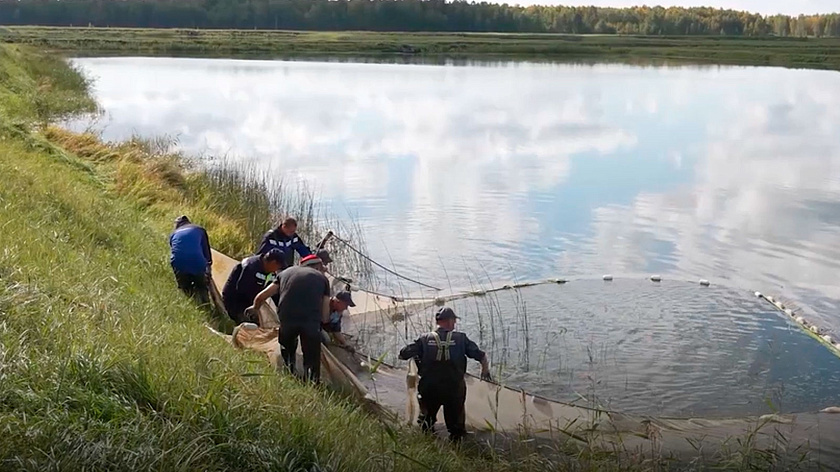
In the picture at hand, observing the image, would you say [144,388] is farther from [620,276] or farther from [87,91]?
[87,91]

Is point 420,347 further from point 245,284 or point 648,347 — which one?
point 648,347

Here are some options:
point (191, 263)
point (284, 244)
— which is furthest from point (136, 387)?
point (284, 244)

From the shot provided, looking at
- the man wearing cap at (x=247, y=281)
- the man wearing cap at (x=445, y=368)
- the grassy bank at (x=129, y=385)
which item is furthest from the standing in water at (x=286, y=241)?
the man wearing cap at (x=445, y=368)

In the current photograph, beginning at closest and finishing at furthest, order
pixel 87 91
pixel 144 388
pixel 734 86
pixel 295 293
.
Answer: pixel 144 388
pixel 295 293
pixel 87 91
pixel 734 86

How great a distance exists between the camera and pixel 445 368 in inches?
324

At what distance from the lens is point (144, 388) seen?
5.62m

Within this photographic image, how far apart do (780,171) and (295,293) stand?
2218 cm

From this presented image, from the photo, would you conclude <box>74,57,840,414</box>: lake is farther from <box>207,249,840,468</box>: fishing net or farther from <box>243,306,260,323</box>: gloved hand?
<box>243,306,260,323</box>: gloved hand

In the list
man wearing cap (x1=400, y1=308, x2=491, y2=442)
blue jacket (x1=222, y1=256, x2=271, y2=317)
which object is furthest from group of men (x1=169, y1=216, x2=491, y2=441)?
blue jacket (x1=222, y1=256, x2=271, y2=317)

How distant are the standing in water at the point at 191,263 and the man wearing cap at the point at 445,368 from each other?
3260 millimetres

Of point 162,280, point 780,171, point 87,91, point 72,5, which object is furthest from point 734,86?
point 72,5

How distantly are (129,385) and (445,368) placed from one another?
3.37m

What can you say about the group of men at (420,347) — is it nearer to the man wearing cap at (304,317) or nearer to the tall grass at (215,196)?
the man wearing cap at (304,317)

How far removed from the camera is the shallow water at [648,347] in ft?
36.1
